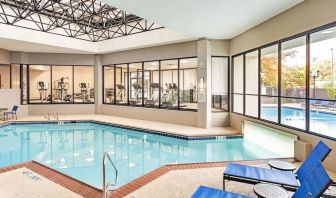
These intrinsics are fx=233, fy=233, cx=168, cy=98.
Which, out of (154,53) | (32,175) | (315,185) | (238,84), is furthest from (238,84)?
(32,175)

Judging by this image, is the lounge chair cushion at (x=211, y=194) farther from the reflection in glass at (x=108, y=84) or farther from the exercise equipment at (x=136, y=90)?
the reflection in glass at (x=108, y=84)

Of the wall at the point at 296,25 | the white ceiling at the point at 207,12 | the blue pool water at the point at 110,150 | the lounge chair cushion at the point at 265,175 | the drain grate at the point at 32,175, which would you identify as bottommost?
the blue pool water at the point at 110,150

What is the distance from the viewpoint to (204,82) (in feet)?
29.5

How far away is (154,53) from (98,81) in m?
4.23

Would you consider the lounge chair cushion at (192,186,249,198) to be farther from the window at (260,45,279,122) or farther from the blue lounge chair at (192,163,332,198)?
the window at (260,45,279,122)

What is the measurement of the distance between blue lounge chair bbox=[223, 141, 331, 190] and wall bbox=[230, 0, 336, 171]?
1.56 m

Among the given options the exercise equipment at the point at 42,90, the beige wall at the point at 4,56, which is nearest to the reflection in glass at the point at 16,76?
the beige wall at the point at 4,56

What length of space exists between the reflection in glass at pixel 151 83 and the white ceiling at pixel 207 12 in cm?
430

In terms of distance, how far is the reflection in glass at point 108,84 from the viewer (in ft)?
44.0

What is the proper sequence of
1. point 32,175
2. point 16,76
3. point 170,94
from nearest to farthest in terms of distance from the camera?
1. point 32,175
2. point 170,94
3. point 16,76

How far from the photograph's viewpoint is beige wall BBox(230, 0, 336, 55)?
180 inches

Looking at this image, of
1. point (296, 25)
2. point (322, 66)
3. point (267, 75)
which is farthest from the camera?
point (267, 75)

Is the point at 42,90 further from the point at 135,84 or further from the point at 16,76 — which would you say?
the point at 135,84

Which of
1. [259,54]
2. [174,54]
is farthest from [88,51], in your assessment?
[259,54]
